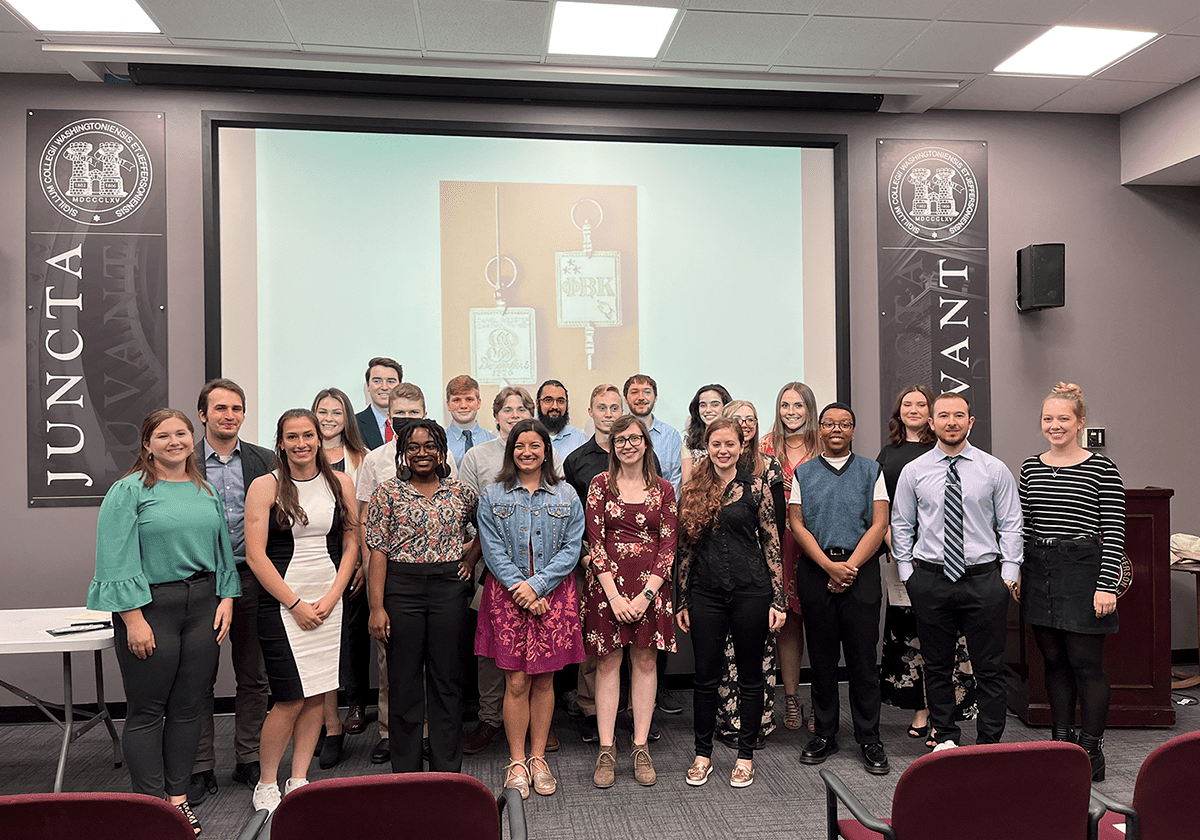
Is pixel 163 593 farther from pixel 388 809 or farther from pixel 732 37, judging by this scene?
pixel 732 37

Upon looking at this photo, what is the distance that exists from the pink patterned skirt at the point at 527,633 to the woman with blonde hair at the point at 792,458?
1174 millimetres

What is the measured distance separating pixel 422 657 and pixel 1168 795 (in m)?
2.44

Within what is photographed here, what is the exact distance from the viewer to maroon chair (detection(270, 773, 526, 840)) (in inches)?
60.4

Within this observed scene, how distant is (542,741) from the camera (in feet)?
11.0

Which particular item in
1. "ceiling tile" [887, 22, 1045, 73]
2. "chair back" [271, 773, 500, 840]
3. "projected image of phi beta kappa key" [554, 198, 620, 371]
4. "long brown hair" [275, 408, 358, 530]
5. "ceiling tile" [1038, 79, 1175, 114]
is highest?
"ceiling tile" [1038, 79, 1175, 114]

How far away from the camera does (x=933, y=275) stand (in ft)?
15.9

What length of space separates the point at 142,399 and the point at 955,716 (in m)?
4.43

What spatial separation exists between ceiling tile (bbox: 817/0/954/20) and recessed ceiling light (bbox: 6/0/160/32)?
3.25 meters

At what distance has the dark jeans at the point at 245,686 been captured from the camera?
3.27 m

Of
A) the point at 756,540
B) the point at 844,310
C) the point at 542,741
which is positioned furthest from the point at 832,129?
the point at 542,741

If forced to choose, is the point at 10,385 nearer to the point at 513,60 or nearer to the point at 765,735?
the point at 513,60

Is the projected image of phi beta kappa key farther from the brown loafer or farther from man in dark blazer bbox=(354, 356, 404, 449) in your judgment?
the brown loafer

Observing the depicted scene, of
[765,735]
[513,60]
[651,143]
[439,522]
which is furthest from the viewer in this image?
[651,143]

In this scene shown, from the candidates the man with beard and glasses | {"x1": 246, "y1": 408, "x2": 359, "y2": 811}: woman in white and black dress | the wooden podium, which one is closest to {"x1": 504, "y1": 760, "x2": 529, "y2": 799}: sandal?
{"x1": 246, "y1": 408, "x2": 359, "y2": 811}: woman in white and black dress
